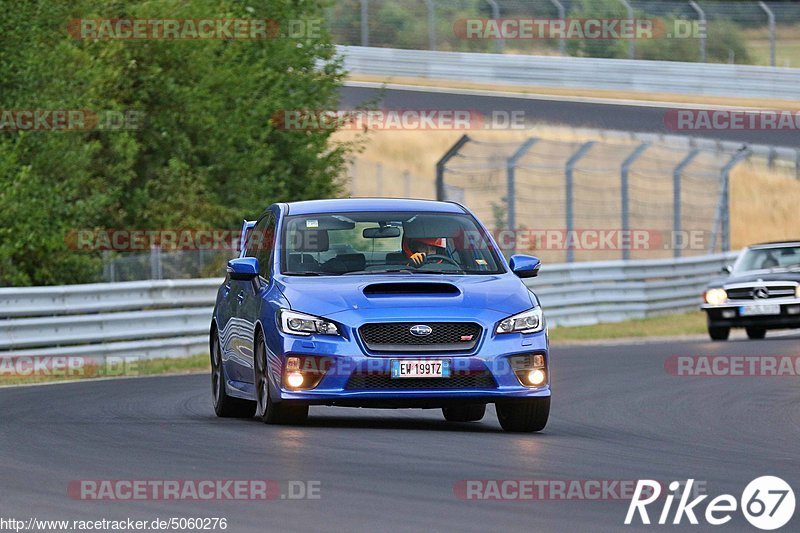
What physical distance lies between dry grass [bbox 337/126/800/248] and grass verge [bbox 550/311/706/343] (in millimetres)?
15188

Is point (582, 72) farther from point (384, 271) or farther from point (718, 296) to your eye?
point (384, 271)

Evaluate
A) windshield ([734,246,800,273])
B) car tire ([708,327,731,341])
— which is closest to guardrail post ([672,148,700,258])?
windshield ([734,246,800,273])

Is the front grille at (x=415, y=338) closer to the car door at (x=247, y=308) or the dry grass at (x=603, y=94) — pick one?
the car door at (x=247, y=308)

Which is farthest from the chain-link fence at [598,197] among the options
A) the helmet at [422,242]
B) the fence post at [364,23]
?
the helmet at [422,242]

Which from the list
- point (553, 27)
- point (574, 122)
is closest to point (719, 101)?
point (574, 122)

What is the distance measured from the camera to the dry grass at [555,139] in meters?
49.5

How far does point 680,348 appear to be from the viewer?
935 inches

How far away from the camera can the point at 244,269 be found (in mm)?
12820

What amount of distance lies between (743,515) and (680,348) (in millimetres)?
15818

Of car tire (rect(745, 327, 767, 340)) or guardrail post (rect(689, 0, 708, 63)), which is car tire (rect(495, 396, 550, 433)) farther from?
guardrail post (rect(689, 0, 708, 63))

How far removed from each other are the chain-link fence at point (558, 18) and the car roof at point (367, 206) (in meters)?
28.6

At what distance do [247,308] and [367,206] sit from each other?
44.9 inches

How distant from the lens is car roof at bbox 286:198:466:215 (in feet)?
43.0

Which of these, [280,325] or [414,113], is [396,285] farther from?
[414,113]
